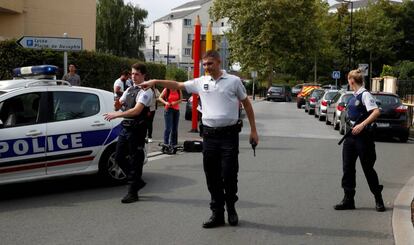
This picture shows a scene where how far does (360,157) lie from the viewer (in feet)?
23.9

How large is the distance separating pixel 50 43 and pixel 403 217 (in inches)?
372

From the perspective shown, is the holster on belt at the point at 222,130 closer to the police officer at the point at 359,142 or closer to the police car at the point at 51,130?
the police officer at the point at 359,142

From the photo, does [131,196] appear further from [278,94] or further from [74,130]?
[278,94]

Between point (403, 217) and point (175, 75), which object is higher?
point (175, 75)

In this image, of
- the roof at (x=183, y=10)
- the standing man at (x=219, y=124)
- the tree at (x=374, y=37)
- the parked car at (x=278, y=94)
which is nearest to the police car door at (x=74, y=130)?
the standing man at (x=219, y=124)

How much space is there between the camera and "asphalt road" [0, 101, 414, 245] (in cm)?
613

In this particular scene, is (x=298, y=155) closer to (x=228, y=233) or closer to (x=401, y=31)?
(x=228, y=233)

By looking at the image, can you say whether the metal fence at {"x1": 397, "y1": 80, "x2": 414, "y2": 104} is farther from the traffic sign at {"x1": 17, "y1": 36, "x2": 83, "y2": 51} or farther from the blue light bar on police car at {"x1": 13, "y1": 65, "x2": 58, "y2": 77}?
the blue light bar on police car at {"x1": 13, "y1": 65, "x2": 58, "y2": 77}

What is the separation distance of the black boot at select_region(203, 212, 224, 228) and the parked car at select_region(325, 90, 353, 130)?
12.8 metres

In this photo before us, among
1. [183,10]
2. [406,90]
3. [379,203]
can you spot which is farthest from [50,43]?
[183,10]

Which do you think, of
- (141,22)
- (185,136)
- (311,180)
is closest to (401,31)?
(141,22)

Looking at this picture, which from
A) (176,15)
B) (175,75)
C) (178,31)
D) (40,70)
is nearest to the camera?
(40,70)

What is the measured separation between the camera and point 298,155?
13.3m

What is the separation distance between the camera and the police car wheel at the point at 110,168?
8711 mm
